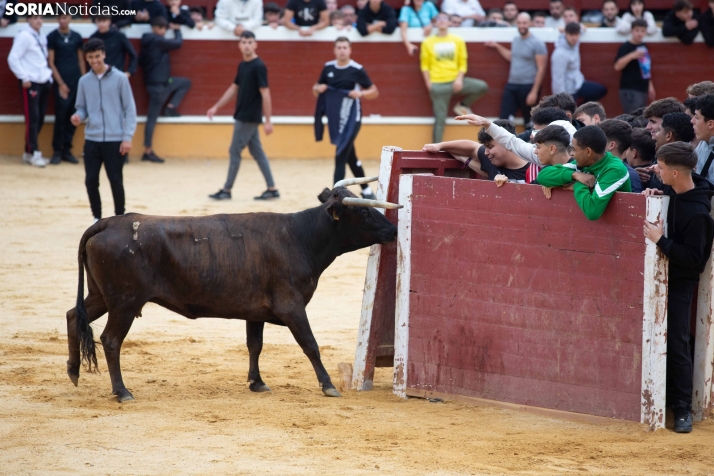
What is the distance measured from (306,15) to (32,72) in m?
4.12

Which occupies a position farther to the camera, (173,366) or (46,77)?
(46,77)

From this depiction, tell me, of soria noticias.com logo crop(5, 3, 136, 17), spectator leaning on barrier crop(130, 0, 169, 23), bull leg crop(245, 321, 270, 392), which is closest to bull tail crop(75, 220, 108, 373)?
bull leg crop(245, 321, 270, 392)

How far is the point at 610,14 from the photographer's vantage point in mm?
15445

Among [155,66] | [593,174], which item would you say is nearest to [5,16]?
[155,66]

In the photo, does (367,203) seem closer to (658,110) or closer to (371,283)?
(371,283)

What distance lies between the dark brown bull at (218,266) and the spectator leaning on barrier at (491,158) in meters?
0.68

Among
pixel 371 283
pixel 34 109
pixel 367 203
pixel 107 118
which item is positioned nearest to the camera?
pixel 367 203

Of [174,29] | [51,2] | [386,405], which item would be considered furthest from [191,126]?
[386,405]

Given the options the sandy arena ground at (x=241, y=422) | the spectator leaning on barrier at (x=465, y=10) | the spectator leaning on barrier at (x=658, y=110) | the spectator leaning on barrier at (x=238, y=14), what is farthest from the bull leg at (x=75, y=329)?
the spectator leaning on barrier at (x=465, y=10)

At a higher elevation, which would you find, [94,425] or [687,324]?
[687,324]

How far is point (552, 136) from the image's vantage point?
5.01 meters

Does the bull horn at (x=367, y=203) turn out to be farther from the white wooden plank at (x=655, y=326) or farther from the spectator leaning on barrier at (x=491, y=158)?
the white wooden plank at (x=655, y=326)

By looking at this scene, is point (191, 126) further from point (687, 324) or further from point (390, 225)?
point (687, 324)

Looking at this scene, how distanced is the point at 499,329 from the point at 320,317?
244cm
